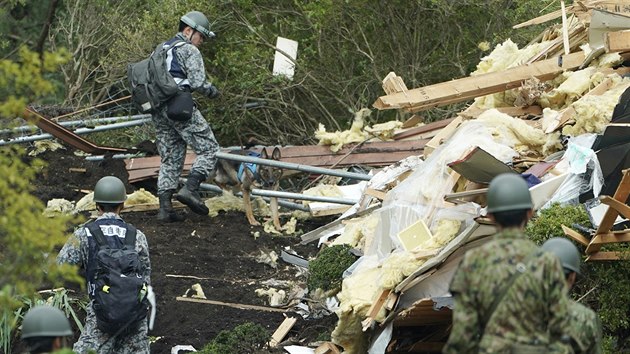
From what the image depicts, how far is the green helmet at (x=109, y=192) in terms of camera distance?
8430mm

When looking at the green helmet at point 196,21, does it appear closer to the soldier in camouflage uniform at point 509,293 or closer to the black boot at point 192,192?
the black boot at point 192,192

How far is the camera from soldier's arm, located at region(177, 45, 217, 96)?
13.0 meters

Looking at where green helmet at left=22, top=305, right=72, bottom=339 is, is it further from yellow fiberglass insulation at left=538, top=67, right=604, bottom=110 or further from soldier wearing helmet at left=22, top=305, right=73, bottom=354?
yellow fiberglass insulation at left=538, top=67, right=604, bottom=110

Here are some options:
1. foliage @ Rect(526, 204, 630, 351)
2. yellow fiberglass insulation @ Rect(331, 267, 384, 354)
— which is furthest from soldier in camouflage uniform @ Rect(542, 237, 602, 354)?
yellow fiberglass insulation @ Rect(331, 267, 384, 354)

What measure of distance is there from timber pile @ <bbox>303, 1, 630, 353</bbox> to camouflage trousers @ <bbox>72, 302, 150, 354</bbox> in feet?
6.57

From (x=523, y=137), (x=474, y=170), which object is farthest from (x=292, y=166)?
(x=474, y=170)

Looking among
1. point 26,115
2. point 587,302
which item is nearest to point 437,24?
point 587,302

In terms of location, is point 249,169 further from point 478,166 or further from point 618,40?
point 618,40

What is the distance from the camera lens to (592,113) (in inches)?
427

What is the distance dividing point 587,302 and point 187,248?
5019 millimetres

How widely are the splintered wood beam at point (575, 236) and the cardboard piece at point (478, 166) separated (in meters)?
1.29

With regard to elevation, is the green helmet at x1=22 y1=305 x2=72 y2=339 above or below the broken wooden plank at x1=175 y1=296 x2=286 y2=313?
above

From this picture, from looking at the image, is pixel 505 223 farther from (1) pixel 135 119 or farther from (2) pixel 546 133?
(1) pixel 135 119

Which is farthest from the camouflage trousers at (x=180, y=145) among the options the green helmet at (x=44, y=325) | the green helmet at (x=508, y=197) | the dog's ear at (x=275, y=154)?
the green helmet at (x=508, y=197)
